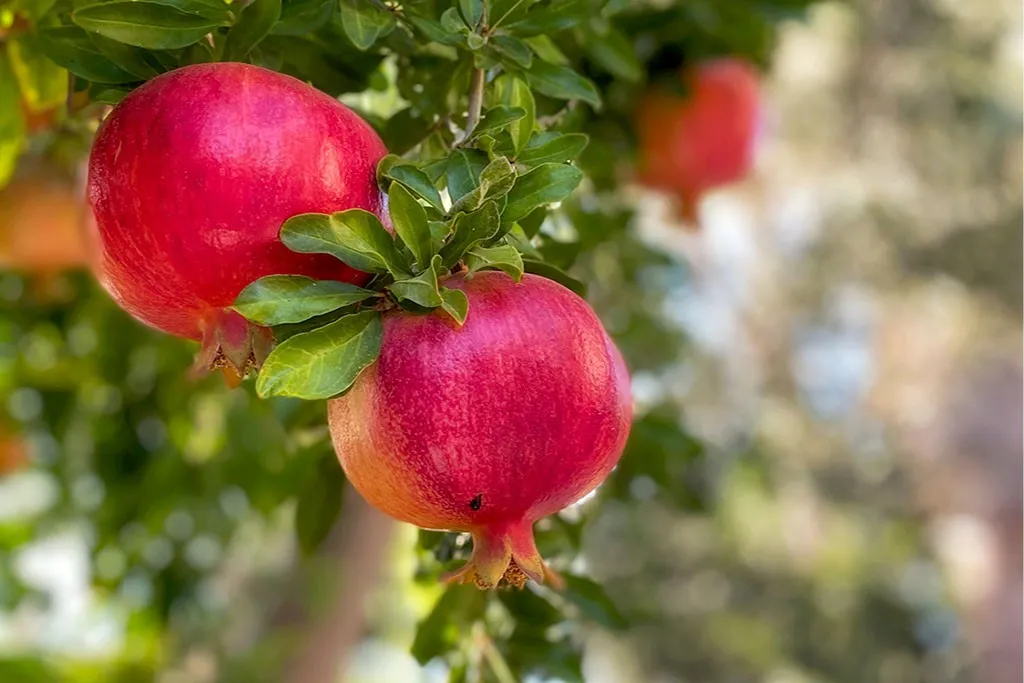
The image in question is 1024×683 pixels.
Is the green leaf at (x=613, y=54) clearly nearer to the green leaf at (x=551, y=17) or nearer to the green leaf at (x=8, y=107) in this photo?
the green leaf at (x=551, y=17)

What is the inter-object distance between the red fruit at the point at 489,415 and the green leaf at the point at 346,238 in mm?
38

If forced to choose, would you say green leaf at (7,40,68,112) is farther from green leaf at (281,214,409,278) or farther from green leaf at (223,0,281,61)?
green leaf at (281,214,409,278)

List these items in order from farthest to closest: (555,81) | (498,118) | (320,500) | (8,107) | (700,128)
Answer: (700,128)
(320,500)
(8,107)
(555,81)
(498,118)

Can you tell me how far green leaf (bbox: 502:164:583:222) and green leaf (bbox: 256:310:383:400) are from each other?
0.37 feet

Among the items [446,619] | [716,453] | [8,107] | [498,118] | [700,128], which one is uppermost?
[498,118]

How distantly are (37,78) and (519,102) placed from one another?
1.67 feet

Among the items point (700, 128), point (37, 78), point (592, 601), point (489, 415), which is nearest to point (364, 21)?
point (489, 415)

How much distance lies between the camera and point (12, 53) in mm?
946

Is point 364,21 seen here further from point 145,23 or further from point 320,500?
point 320,500

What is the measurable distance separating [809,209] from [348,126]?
4.64 metres

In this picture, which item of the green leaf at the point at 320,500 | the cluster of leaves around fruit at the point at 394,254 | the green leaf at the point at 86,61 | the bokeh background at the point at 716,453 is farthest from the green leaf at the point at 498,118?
the green leaf at the point at 320,500

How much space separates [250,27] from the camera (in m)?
0.66

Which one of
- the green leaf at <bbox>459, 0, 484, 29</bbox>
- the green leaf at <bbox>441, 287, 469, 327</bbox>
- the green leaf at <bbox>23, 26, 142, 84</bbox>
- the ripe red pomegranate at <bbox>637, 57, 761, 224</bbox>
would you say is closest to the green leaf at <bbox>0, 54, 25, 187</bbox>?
the green leaf at <bbox>23, 26, 142, 84</bbox>

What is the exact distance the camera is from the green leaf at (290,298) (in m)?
0.55
